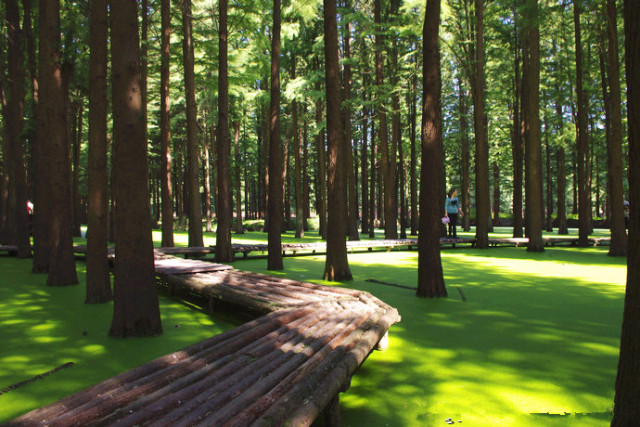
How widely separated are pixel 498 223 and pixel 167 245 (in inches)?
1187

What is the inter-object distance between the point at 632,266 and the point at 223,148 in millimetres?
9487

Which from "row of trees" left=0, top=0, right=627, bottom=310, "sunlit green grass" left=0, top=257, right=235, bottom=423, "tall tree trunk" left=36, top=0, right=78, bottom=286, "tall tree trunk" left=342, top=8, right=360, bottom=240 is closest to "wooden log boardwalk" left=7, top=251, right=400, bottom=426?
"sunlit green grass" left=0, top=257, right=235, bottom=423

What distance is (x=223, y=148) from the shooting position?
10406mm

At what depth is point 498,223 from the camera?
36.0 m

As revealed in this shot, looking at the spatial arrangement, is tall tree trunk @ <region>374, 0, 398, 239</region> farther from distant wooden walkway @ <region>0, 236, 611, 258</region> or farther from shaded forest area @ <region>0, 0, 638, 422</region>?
distant wooden walkway @ <region>0, 236, 611, 258</region>

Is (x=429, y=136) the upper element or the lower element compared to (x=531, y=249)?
upper

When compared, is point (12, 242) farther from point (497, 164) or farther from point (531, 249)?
point (497, 164)

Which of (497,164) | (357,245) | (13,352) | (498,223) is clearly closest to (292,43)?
(357,245)

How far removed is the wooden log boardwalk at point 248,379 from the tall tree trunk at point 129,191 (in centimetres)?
155

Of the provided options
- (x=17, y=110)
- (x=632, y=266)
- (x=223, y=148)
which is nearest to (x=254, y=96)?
(x=223, y=148)

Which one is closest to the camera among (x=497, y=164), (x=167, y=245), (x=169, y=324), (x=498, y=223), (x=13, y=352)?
(x=13, y=352)

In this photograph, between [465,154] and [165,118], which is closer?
[165,118]

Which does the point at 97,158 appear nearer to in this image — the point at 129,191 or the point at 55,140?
the point at 129,191

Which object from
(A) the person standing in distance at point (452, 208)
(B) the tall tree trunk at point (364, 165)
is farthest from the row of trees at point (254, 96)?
(A) the person standing in distance at point (452, 208)
